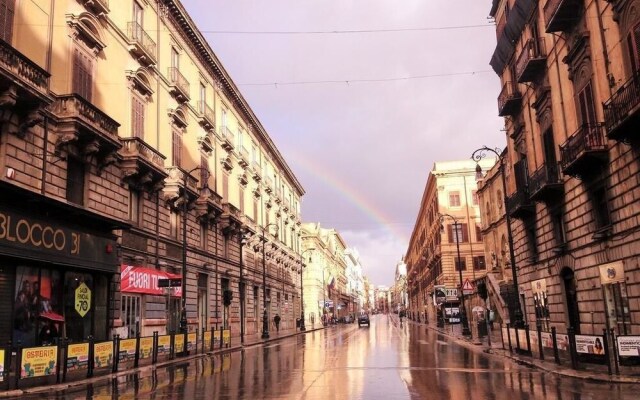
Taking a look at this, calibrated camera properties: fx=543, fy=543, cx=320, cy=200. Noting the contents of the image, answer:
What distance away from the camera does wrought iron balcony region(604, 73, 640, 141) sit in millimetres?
14742

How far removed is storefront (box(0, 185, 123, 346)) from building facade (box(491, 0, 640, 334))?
18219 mm

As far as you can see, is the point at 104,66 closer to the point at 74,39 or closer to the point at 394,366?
the point at 74,39

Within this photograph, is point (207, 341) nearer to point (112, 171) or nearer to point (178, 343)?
point (178, 343)

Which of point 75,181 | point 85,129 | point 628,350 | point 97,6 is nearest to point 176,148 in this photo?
point 97,6

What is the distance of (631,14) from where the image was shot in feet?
52.4

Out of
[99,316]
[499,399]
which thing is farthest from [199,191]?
[499,399]

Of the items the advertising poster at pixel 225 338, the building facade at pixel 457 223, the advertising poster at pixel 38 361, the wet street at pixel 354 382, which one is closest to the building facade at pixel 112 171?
the advertising poster at pixel 225 338

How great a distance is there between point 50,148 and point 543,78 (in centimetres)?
2103

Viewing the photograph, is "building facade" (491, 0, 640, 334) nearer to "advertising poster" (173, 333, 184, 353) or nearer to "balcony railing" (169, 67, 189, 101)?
"advertising poster" (173, 333, 184, 353)

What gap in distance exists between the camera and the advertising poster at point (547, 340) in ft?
58.9

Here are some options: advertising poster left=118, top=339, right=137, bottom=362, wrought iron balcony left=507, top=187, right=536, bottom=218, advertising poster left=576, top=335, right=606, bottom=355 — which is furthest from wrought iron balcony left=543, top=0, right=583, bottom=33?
advertising poster left=118, top=339, right=137, bottom=362

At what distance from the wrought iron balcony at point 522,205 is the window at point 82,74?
19933mm

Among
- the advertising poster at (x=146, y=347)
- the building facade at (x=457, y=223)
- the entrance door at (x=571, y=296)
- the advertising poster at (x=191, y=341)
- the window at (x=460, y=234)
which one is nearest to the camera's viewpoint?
the advertising poster at (x=146, y=347)

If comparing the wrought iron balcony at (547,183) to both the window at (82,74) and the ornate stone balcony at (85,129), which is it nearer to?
the ornate stone balcony at (85,129)
